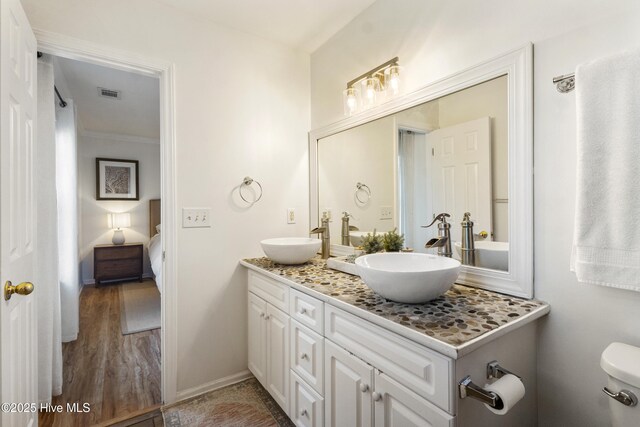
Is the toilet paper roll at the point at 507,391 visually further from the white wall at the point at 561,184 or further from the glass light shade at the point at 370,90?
the glass light shade at the point at 370,90

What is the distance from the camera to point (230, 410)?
179 centimetres

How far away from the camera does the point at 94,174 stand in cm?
469

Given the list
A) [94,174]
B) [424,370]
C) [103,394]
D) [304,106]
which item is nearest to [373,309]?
[424,370]

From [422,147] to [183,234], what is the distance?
4.86 ft

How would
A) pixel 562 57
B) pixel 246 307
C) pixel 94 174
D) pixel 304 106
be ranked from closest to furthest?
pixel 562 57
pixel 246 307
pixel 304 106
pixel 94 174

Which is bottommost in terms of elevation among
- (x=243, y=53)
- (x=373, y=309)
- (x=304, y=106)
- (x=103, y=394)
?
(x=103, y=394)

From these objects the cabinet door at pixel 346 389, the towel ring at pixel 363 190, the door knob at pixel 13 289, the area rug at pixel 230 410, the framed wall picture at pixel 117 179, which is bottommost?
the area rug at pixel 230 410

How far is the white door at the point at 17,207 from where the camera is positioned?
1.03 metres

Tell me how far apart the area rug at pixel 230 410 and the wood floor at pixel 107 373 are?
0.23 metres

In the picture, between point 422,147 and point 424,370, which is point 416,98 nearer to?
point 422,147

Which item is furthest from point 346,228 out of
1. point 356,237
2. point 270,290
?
point 270,290

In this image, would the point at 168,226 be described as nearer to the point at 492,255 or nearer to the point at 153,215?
the point at 492,255

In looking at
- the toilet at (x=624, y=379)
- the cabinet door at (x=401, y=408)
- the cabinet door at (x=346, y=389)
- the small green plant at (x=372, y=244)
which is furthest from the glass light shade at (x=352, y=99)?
the toilet at (x=624, y=379)

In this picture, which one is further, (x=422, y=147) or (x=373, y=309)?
(x=422, y=147)
